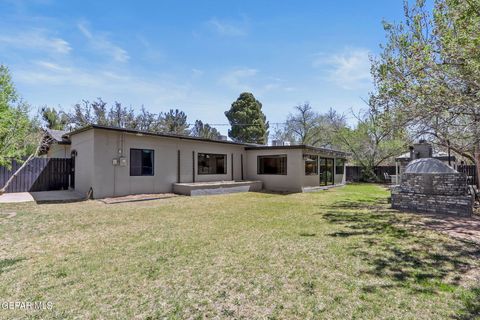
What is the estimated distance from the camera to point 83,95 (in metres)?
23.4

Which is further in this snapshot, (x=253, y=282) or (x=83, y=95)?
(x=83, y=95)

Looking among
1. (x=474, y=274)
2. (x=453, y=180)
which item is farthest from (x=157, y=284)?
(x=453, y=180)

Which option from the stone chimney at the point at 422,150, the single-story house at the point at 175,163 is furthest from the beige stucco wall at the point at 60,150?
the stone chimney at the point at 422,150

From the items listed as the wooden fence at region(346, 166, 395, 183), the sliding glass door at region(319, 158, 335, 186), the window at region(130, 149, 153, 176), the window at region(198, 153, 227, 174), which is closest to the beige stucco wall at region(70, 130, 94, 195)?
the window at region(130, 149, 153, 176)

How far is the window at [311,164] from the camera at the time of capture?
48.3 feet

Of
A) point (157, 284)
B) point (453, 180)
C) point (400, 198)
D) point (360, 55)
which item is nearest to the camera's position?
point (157, 284)

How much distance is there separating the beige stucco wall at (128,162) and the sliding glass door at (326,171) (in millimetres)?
6697

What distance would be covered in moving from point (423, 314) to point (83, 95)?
27.6m

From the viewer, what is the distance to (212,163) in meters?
14.4

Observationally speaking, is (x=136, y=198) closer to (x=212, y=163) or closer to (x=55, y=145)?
(x=212, y=163)

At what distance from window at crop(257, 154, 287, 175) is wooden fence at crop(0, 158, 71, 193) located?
10466 mm

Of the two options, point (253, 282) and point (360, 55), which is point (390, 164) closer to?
point (360, 55)

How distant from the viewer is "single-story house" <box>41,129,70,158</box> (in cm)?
1512

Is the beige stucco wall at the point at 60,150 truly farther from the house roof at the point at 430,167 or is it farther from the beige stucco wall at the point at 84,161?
the house roof at the point at 430,167
